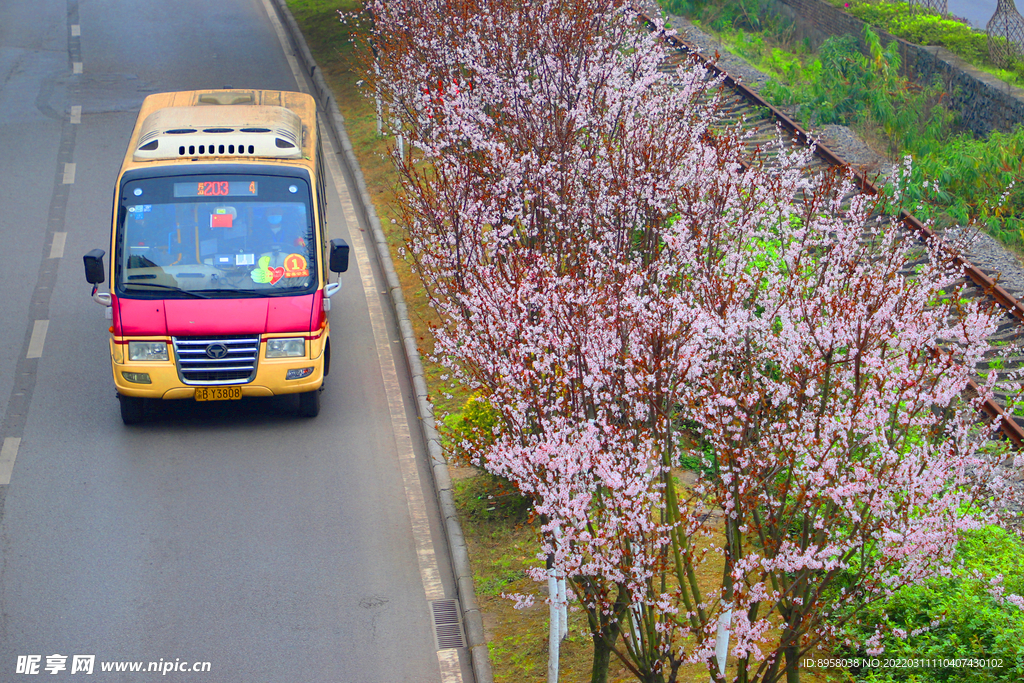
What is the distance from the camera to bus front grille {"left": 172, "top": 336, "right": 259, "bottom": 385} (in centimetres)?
1069

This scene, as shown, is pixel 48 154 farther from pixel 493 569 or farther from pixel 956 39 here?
pixel 956 39

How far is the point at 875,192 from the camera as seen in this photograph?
15070mm

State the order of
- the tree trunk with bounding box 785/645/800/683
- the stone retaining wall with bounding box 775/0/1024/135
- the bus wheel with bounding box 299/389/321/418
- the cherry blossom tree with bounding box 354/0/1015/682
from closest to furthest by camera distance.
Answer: the cherry blossom tree with bounding box 354/0/1015/682 → the tree trunk with bounding box 785/645/800/683 → the bus wheel with bounding box 299/389/321/418 → the stone retaining wall with bounding box 775/0/1024/135

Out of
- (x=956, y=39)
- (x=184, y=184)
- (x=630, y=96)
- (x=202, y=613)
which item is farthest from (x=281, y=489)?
(x=956, y=39)

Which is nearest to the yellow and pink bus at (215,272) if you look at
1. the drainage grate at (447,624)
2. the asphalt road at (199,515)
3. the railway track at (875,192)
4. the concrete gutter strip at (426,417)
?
the asphalt road at (199,515)

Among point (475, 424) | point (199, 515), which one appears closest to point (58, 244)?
point (199, 515)

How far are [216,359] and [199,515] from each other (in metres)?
1.80

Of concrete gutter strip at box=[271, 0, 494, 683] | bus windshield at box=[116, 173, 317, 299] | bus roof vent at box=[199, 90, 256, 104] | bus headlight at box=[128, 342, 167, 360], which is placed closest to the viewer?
concrete gutter strip at box=[271, 0, 494, 683]

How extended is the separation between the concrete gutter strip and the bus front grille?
2.02 meters

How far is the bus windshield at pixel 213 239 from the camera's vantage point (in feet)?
35.4

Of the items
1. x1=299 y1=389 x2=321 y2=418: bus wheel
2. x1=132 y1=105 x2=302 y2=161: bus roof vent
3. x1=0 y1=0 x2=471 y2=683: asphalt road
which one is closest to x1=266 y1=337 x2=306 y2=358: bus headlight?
x1=299 y1=389 x2=321 y2=418: bus wheel

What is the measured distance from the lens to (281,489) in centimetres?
1025

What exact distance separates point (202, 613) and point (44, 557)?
5.90ft

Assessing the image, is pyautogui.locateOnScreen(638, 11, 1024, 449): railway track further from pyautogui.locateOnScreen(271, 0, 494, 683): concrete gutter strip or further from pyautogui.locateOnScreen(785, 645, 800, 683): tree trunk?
pyautogui.locateOnScreen(271, 0, 494, 683): concrete gutter strip
